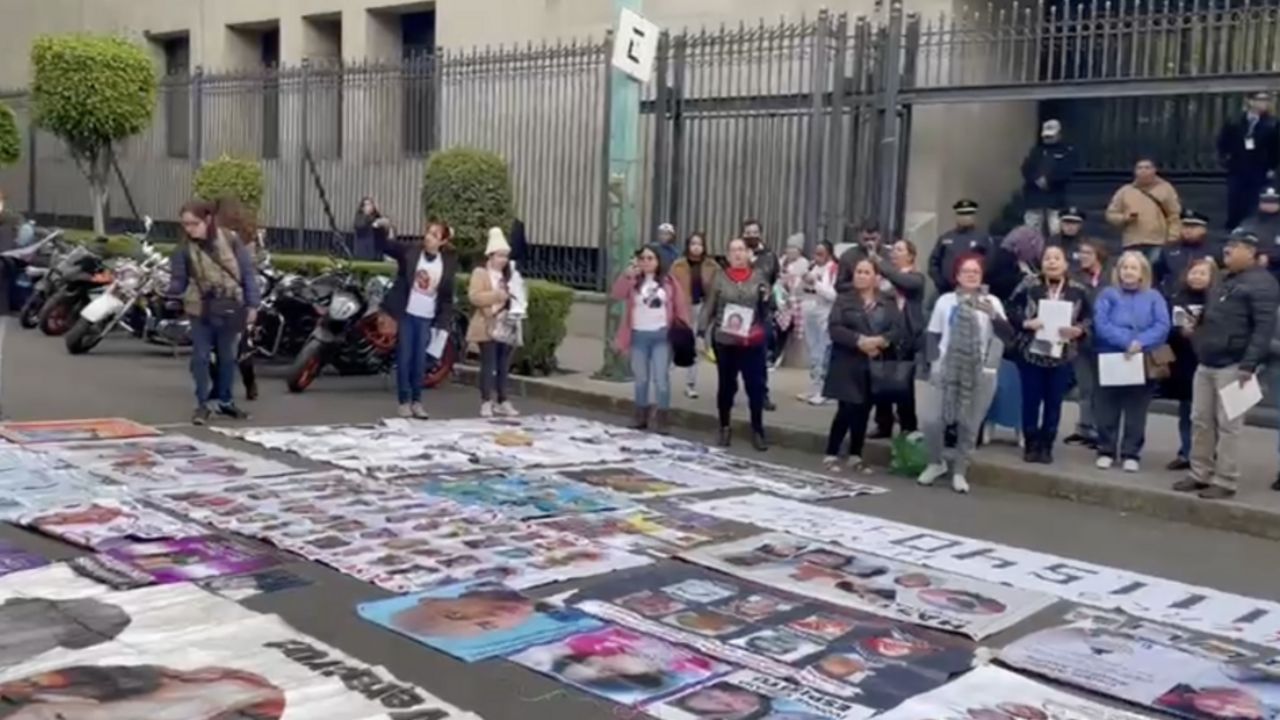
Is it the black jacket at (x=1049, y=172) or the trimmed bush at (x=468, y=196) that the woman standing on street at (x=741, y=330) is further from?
the trimmed bush at (x=468, y=196)

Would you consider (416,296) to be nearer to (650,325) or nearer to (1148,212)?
(650,325)


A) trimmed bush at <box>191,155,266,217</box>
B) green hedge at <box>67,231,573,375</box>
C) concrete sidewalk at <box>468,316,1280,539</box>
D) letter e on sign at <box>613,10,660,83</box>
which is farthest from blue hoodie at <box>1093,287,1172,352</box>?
trimmed bush at <box>191,155,266,217</box>

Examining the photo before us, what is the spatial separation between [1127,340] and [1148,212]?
3.27 m

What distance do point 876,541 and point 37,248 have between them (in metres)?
15.0

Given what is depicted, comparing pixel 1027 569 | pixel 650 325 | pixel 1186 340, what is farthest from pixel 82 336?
pixel 1027 569

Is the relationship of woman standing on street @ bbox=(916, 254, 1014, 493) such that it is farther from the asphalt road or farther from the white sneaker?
the asphalt road

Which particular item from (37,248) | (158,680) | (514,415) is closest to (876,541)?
(158,680)

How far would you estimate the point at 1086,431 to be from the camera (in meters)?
12.4

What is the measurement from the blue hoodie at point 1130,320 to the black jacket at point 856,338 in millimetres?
1470

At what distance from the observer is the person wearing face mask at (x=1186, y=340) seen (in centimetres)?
1098

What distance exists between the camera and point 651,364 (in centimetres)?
1297

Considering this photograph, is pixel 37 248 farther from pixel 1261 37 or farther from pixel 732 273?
pixel 1261 37

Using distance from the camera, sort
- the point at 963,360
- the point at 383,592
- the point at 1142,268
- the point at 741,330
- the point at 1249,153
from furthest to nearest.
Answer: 1. the point at 1249,153
2. the point at 741,330
3. the point at 1142,268
4. the point at 963,360
5. the point at 383,592

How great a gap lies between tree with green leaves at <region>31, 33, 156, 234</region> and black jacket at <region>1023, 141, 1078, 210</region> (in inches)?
625
